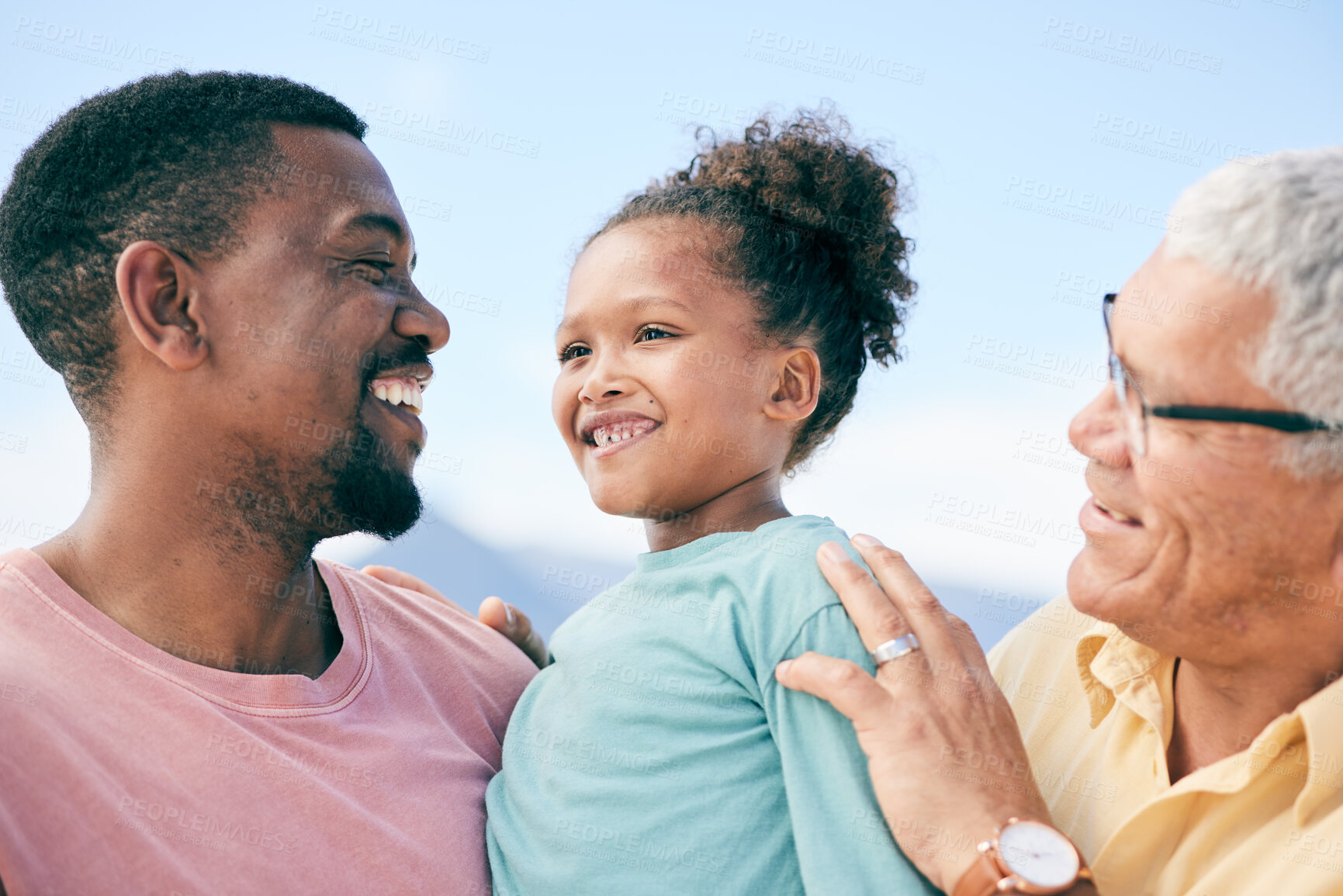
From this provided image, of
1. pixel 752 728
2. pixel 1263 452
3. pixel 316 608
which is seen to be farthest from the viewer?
pixel 316 608

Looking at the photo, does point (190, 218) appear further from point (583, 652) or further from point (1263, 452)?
point (1263, 452)

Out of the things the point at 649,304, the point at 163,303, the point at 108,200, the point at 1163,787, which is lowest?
the point at 1163,787

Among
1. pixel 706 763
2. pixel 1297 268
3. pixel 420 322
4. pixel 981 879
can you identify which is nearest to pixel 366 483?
pixel 420 322

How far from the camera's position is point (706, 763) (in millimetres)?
1793

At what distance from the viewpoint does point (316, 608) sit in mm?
2291

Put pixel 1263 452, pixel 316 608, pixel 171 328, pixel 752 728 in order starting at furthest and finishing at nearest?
1. pixel 316 608
2. pixel 171 328
3. pixel 752 728
4. pixel 1263 452

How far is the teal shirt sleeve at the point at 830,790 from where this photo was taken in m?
1.57

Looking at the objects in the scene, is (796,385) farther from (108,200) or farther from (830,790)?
(108,200)

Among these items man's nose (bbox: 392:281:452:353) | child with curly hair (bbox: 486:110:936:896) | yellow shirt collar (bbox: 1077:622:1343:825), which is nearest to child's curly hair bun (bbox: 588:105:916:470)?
child with curly hair (bbox: 486:110:936:896)

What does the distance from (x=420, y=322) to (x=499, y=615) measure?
0.95 meters

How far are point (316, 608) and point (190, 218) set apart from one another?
38.0 inches

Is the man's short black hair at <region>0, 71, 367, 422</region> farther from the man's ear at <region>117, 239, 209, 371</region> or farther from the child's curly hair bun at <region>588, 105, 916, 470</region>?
the child's curly hair bun at <region>588, 105, 916, 470</region>

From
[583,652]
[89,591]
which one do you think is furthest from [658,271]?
[89,591]

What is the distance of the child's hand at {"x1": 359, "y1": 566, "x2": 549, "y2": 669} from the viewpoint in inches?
109
